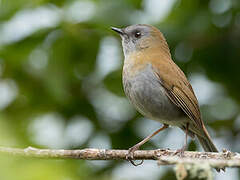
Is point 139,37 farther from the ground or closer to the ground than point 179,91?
farther from the ground

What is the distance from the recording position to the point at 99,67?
4.64m

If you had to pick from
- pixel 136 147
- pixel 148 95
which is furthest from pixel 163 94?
pixel 136 147

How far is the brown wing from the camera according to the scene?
4094mm

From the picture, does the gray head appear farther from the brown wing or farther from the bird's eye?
the brown wing

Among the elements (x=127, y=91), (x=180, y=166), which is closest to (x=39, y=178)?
(x=180, y=166)

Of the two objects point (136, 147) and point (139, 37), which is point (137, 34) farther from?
point (136, 147)

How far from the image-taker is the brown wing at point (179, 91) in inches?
161

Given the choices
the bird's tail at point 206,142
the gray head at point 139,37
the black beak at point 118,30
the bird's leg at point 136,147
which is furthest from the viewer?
the gray head at point 139,37

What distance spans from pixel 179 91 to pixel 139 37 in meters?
1.22

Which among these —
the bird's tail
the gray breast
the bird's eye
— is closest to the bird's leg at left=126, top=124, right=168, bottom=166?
the gray breast

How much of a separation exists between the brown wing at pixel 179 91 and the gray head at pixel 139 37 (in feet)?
2.39

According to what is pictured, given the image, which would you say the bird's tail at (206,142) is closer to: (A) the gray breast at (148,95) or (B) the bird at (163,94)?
(B) the bird at (163,94)

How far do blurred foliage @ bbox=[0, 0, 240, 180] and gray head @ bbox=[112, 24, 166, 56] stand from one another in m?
0.23

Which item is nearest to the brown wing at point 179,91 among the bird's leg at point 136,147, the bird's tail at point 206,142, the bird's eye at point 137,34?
the bird's tail at point 206,142
